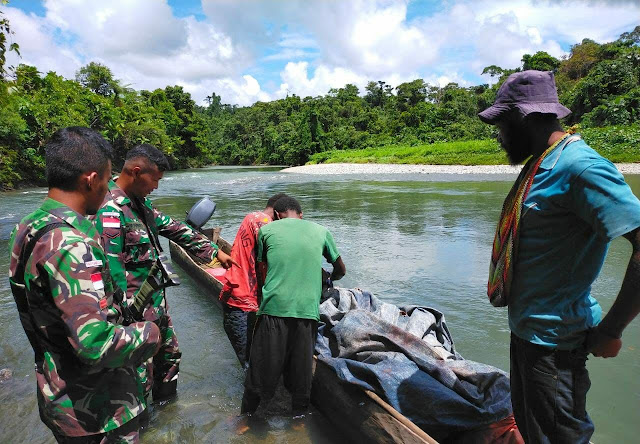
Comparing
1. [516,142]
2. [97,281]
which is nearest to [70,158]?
[97,281]

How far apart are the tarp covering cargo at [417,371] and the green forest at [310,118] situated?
684 cm

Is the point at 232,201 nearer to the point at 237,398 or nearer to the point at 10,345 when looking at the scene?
the point at 10,345

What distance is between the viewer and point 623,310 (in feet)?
4.95

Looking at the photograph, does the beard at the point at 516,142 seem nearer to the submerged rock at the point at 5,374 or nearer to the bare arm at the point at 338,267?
the bare arm at the point at 338,267

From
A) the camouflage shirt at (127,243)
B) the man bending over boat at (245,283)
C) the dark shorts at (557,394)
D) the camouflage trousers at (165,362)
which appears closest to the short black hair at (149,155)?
the camouflage shirt at (127,243)

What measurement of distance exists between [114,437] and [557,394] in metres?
1.76

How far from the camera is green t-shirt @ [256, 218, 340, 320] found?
292cm

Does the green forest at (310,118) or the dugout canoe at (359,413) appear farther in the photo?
the green forest at (310,118)

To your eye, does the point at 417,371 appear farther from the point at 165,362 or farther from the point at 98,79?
the point at 98,79

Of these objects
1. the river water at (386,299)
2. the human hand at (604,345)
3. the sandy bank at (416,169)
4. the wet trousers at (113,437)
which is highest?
the human hand at (604,345)

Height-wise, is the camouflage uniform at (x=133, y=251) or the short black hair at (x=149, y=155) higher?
the short black hair at (x=149, y=155)

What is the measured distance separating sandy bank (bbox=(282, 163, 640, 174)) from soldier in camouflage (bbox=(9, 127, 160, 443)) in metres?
26.9

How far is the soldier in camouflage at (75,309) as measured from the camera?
150 centimetres

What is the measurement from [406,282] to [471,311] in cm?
153
